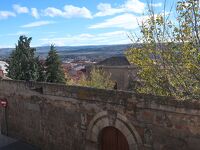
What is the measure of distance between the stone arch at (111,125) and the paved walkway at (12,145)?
3638 millimetres

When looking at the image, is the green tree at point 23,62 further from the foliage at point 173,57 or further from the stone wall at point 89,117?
the foliage at point 173,57

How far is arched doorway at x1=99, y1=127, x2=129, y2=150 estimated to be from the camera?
10.8 metres

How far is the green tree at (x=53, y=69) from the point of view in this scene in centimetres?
2491

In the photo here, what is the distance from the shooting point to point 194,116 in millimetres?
8797

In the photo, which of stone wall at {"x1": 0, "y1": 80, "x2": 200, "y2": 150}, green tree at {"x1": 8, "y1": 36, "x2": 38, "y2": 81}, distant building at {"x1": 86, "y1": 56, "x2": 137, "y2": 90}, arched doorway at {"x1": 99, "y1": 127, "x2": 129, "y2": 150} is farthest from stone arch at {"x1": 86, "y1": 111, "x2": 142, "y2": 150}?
distant building at {"x1": 86, "y1": 56, "x2": 137, "y2": 90}

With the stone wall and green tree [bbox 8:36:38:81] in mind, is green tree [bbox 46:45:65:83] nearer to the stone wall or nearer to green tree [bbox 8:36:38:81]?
green tree [bbox 8:36:38:81]

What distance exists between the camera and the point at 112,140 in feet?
36.4

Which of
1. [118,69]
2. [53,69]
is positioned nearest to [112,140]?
[53,69]

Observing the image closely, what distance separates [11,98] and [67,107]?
414 cm

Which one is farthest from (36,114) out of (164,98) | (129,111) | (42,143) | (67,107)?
(164,98)

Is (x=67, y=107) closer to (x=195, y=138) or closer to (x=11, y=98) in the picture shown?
(x=11, y=98)

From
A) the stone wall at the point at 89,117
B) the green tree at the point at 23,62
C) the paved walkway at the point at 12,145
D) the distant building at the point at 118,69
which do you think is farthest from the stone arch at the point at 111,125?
the distant building at the point at 118,69

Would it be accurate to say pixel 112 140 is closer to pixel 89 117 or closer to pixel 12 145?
pixel 89 117

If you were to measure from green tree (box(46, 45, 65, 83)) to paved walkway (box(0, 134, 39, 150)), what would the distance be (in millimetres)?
9682
